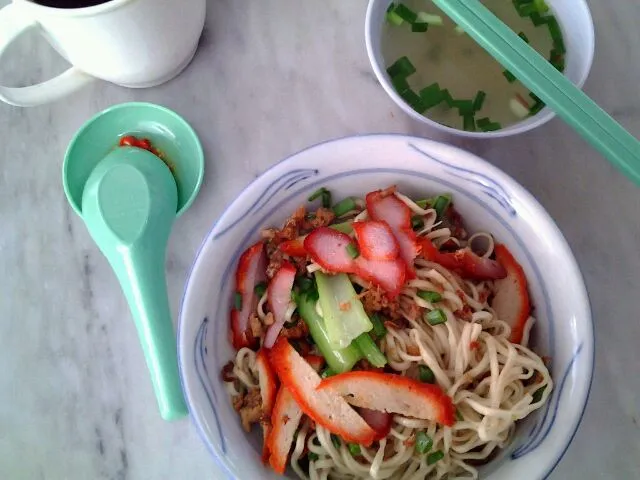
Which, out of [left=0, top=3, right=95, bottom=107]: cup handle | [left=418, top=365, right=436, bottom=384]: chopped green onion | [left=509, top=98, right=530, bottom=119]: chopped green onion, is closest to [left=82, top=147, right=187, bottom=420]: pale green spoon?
[left=0, top=3, right=95, bottom=107]: cup handle

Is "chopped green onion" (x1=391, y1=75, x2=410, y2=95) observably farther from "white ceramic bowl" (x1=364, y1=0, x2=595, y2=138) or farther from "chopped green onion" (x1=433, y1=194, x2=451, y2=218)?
"chopped green onion" (x1=433, y1=194, x2=451, y2=218)

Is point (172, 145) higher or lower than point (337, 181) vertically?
lower

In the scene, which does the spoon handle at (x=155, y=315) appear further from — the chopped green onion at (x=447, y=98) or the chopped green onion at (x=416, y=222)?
the chopped green onion at (x=447, y=98)

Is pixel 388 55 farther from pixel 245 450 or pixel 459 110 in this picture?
pixel 245 450

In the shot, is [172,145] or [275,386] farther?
[172,145]

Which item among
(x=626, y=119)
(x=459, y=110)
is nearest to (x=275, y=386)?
(x=459, y=110)

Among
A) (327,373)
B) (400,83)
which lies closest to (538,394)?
(327,373)
